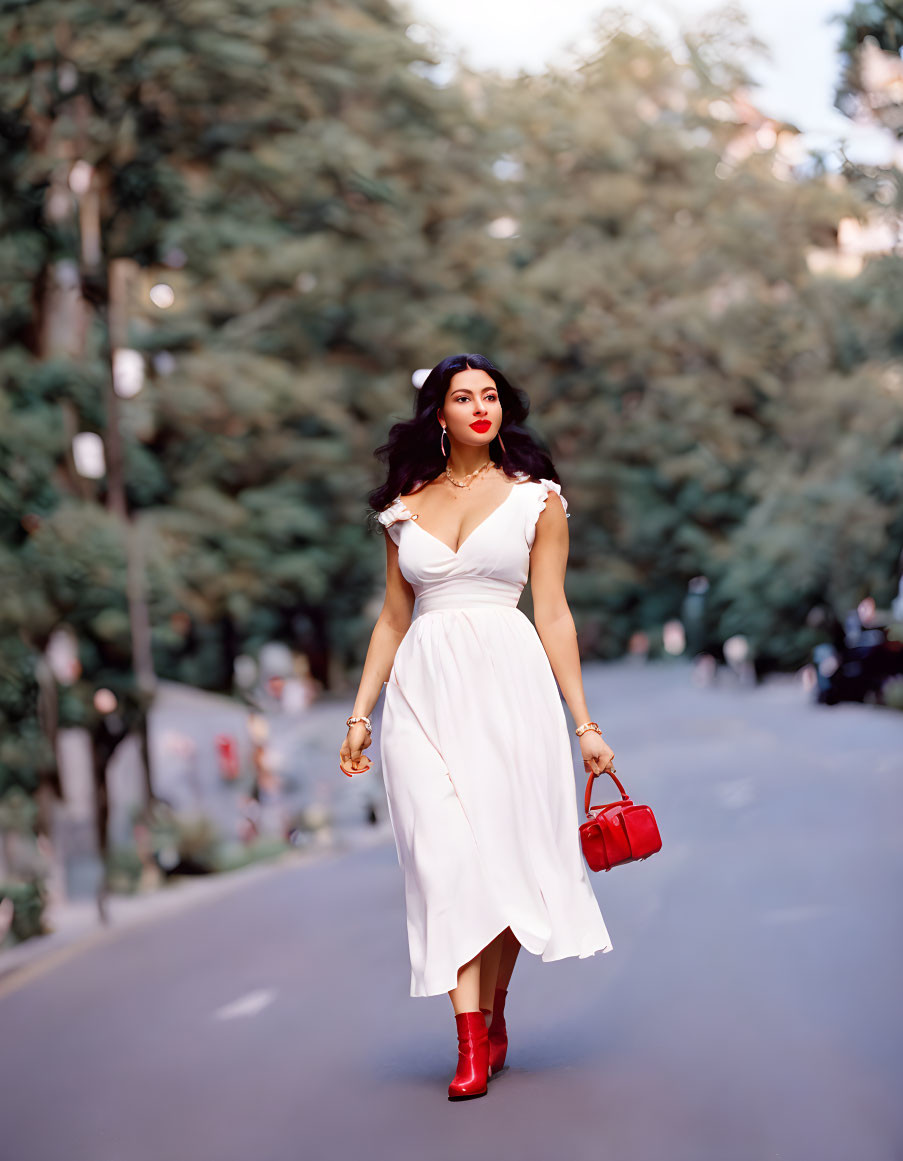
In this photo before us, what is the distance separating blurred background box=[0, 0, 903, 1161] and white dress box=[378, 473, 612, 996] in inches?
40.7

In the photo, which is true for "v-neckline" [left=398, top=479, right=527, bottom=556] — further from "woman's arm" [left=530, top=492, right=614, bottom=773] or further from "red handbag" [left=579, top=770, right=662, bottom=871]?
"red handbag" [left=579, top=770, right=662, bottom=871]

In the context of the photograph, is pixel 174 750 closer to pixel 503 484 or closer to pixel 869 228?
pixel 869 228

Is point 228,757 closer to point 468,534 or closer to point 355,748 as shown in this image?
point 355,748

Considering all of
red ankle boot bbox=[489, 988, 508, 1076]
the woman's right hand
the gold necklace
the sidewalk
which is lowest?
the sidewalk

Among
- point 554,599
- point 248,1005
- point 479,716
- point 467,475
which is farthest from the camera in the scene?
point 248,1005

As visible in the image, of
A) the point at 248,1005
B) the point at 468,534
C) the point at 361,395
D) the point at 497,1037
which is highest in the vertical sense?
the point at 361,395

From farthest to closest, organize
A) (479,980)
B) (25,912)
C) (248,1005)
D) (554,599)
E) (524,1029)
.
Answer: (25,912) < (248,1005) < (524,1029) < (554,599) < (479,980)

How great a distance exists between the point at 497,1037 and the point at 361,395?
889 inches

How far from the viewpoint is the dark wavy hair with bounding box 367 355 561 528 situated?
18.1ft

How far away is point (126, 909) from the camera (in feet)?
44.1

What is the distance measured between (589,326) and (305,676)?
9395 millimetres

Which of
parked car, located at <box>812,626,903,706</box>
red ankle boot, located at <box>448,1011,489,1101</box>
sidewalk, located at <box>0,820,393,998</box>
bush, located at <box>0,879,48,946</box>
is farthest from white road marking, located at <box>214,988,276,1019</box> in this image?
parked car, located at <box>812,626,903,706</box>

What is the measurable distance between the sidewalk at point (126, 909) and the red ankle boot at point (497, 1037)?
3.95m

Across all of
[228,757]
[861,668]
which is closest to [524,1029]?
[228,757]
